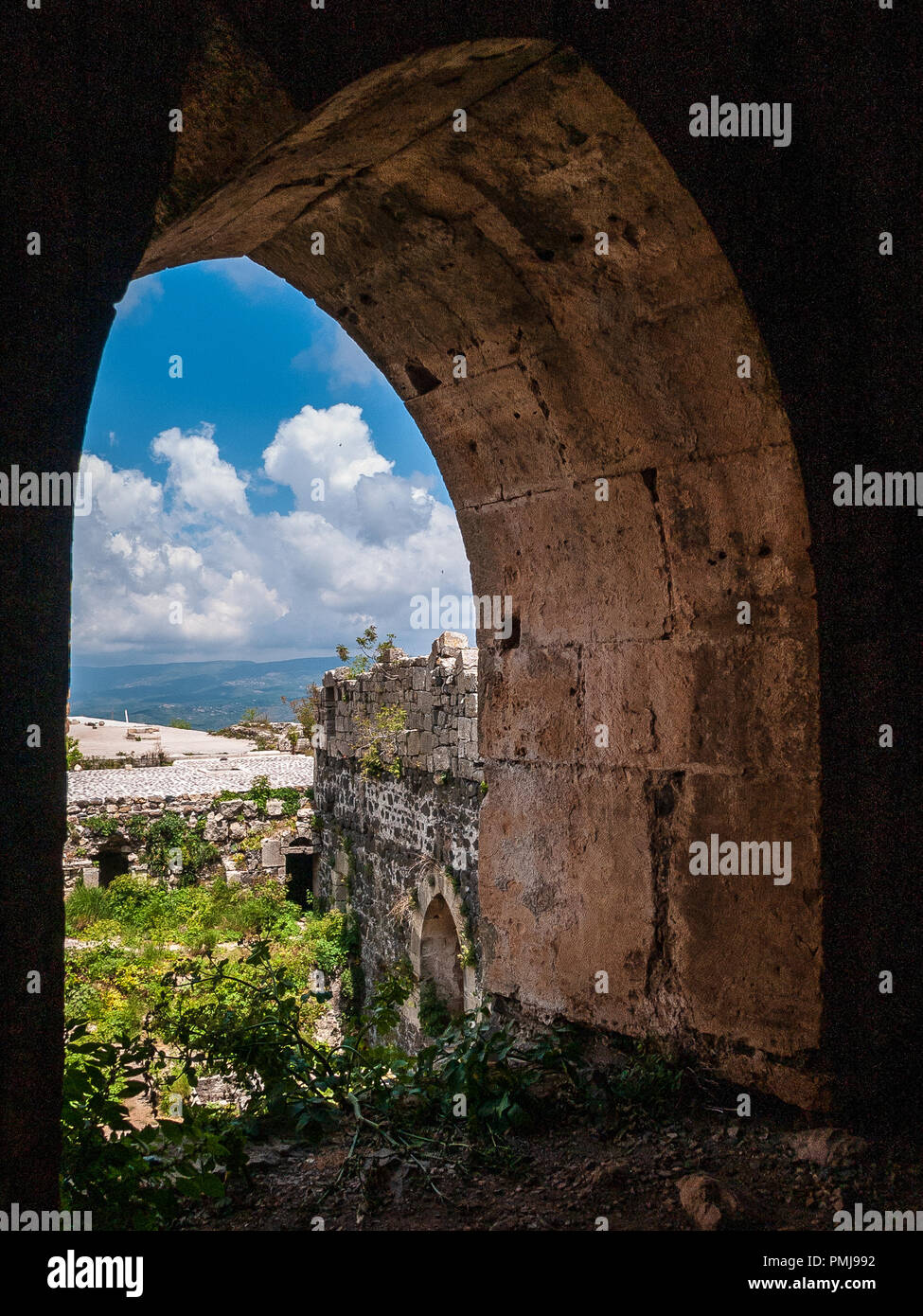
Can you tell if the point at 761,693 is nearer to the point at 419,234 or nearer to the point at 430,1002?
the point at 419,234

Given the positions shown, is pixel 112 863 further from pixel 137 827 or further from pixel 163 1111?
pixel 163 1111

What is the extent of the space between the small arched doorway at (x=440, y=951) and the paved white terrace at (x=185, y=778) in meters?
6.28

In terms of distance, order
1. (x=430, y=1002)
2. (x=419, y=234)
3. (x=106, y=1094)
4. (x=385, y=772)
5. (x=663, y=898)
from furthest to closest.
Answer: (x=385, y=772) < (x=430, y=1002) < (x=663, y=898) < (x=419, y=234) < (x=106, y=1094)

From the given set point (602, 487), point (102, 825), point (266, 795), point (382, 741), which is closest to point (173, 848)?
point (102, 825)

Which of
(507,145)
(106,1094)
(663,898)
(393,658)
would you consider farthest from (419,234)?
(393,658)

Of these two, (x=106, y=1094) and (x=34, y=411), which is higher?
(x=34, y=411)

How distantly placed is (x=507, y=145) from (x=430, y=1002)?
27.9ft

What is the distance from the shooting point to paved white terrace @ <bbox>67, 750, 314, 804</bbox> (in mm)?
15070

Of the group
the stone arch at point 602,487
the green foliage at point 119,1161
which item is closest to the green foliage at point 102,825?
the stone arch at point 602,487

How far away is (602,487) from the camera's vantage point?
8.94ft

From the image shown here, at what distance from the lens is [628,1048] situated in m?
2.69

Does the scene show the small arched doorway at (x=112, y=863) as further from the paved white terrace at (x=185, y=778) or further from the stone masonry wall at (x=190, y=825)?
the paved white terrace at (x=185, y=778)

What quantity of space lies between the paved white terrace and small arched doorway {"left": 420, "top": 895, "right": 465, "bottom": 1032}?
628 centimetres

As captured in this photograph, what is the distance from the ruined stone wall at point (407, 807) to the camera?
8.88 m
